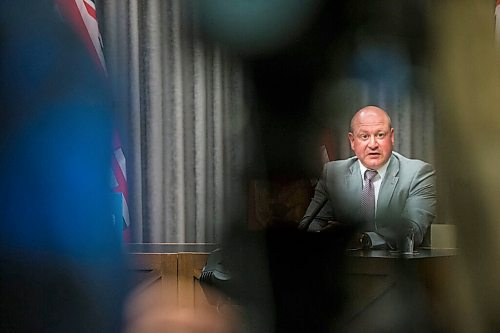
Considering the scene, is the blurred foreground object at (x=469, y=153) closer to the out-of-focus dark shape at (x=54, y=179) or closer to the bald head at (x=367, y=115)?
the bald head at (x=367, y=115)

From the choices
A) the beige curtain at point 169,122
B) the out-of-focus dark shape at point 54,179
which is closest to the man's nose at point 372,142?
the beige curtain at point 169,122

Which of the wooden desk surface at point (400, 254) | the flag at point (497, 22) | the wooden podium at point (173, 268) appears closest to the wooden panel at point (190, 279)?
the wooden podium at point (173, 268)

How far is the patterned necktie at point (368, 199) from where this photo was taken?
43cm

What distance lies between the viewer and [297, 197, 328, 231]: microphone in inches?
17.4

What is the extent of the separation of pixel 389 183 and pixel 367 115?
0.20 feet

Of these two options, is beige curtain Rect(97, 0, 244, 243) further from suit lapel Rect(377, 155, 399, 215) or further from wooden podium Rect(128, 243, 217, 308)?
suit lapel Rect(377, 155, 399, 215)

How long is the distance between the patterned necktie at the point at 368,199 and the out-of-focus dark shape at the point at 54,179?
Answer: 0.21m

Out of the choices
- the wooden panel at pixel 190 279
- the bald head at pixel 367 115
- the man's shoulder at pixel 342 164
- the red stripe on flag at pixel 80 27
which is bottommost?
the wooden panel at pixel 190 279

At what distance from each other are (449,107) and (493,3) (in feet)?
0.33

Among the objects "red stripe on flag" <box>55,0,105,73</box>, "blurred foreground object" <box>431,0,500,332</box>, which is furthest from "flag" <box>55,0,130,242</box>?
"blurred foreground object" <box>431,0,500,332</box>

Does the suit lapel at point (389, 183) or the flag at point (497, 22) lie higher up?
the flag at point (497, 22)

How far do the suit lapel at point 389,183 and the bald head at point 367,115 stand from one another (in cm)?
3

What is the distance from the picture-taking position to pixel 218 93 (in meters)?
0.44

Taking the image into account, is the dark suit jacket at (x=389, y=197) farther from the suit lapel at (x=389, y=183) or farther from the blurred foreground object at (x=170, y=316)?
the blurred foreground object at (x=170, y=316)
